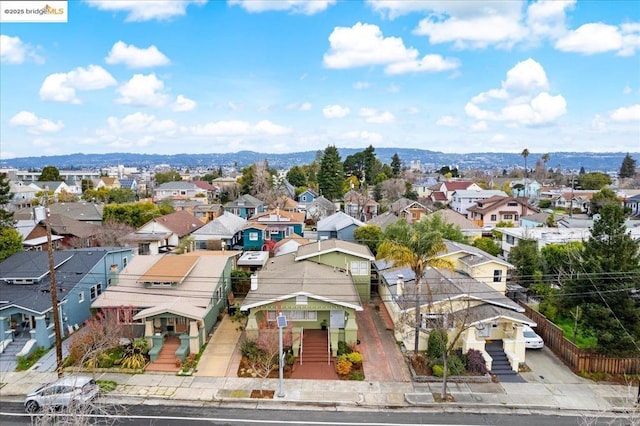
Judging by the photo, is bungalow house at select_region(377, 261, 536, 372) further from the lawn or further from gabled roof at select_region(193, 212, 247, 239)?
gabled roof at select_region(193, 212, 247, 239)

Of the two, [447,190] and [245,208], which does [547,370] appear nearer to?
[245,208]

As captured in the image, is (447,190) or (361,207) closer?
(361,207)

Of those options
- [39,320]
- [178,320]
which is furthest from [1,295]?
[178,320]

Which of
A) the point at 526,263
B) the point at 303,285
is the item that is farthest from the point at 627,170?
the point at 303,285

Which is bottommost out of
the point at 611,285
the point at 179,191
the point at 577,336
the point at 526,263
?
the point at 577,336

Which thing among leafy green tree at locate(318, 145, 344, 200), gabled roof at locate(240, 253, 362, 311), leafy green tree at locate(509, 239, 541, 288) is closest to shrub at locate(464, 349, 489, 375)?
gabled roof at locate(240, 253, 362, 311)

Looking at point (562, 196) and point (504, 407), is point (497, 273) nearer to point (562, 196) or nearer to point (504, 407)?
point (504, 407)

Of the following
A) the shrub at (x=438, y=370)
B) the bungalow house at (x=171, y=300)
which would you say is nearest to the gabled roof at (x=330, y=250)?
the bungalow house at (x=171, y=300)

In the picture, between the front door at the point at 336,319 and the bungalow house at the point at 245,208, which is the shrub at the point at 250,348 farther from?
the bungalow house at the point at 245,208
